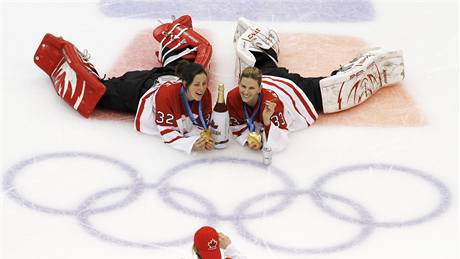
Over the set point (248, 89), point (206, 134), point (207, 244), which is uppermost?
point (207, 244)

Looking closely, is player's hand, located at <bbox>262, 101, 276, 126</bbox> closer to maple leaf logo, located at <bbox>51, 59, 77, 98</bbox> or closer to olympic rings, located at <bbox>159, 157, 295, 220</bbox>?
olympic rings, located at <bbox>159, 157, 295, 220</bbox>

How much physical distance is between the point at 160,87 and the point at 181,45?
689 mm

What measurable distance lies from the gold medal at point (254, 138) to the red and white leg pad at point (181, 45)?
29.3 inches

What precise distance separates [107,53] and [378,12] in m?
1.74

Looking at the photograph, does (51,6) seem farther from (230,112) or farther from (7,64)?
(230,112)

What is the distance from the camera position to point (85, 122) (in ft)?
16.1

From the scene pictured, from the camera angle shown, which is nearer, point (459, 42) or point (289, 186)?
point (289, 186)

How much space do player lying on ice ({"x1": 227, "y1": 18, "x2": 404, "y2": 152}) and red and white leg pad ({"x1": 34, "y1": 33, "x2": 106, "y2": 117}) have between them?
2.37 feet

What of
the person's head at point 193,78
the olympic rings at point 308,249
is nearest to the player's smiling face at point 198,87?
the person's head at point 193,78

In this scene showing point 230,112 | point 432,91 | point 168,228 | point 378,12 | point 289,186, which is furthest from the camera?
point 378,12

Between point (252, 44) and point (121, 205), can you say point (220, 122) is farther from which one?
point (252, 44)

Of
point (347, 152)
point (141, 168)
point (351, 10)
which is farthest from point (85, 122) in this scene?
point (351, 10)

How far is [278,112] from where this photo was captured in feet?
15.0

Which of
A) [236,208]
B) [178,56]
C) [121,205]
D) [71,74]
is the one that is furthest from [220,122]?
[71,74]
